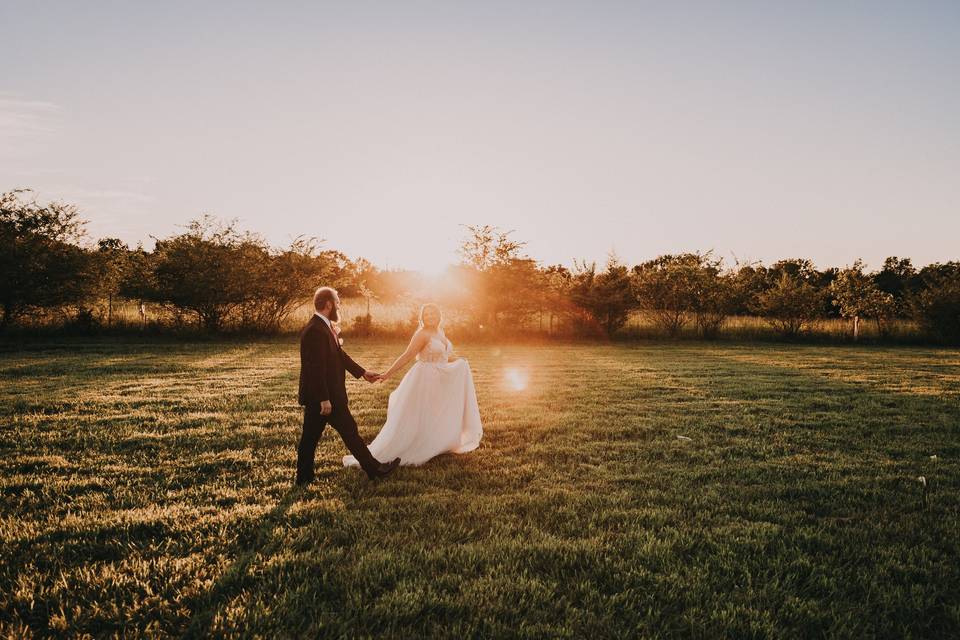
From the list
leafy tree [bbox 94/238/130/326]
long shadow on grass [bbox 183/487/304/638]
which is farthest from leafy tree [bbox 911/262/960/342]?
leafy tree [bbox 94/238/130/326]

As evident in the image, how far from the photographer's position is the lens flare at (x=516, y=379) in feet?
36.9

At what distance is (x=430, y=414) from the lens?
611 centimetres

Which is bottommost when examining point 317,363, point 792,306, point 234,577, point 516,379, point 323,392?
point 234,577

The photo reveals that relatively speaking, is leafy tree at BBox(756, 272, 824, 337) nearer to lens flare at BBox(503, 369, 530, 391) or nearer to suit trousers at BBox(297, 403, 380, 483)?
lens flare at BBox(503, 369, 530, 391)

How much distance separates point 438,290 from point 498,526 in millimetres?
21360

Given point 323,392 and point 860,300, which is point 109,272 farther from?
point 860,300

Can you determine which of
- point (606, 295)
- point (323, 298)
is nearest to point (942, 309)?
point (606, 295)

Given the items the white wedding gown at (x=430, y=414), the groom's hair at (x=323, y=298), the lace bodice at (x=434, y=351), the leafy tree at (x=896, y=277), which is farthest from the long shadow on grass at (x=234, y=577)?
the leafy tree at (x=896, y=277)

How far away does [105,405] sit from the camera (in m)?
8.61

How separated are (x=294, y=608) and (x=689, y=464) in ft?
15.3

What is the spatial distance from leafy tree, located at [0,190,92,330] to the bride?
21.0 m

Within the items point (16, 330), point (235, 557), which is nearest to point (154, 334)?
point (16, 330)

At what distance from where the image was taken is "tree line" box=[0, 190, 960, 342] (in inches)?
793

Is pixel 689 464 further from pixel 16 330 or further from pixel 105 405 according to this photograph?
pixel 16 330
